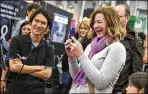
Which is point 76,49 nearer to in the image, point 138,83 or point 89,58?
point 89,58

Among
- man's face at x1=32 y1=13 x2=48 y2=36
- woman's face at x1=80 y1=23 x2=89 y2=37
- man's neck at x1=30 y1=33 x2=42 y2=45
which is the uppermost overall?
man's face at x1=32 y1=13 x2=48 y2=36

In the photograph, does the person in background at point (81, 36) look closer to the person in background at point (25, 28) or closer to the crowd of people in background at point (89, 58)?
the crowd of people in background at point (89, 58)

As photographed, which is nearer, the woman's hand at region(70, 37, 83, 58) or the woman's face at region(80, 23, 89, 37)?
the woman's hand at region(70, 37, 83, 58)

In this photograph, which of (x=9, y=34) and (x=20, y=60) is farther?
(x=9, y=34)

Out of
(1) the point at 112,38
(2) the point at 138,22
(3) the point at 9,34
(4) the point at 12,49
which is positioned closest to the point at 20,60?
(4) the point at 12,49

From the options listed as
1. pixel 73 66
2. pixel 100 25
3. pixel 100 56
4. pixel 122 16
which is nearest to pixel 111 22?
pixel 100 25

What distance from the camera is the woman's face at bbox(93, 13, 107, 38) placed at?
2.59 meters

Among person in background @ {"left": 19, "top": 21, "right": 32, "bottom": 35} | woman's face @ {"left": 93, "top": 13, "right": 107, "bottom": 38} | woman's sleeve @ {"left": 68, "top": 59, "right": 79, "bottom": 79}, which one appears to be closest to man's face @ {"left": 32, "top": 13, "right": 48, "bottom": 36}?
woman's sleeve @ {"left": 68, "top": 59, "right": 79, "bottom": 79}

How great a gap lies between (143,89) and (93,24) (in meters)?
0.71

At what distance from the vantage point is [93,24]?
2746mm

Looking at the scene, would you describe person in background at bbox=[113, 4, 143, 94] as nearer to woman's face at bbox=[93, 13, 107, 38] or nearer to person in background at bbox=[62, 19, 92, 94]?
person in background at bbox=[62, 19, 92, 94]

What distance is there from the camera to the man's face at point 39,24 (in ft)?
10.5

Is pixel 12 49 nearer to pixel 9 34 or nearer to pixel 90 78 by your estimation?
pixel 90 78

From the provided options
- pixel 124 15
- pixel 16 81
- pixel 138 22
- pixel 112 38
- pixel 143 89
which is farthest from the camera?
pixel 138 22
